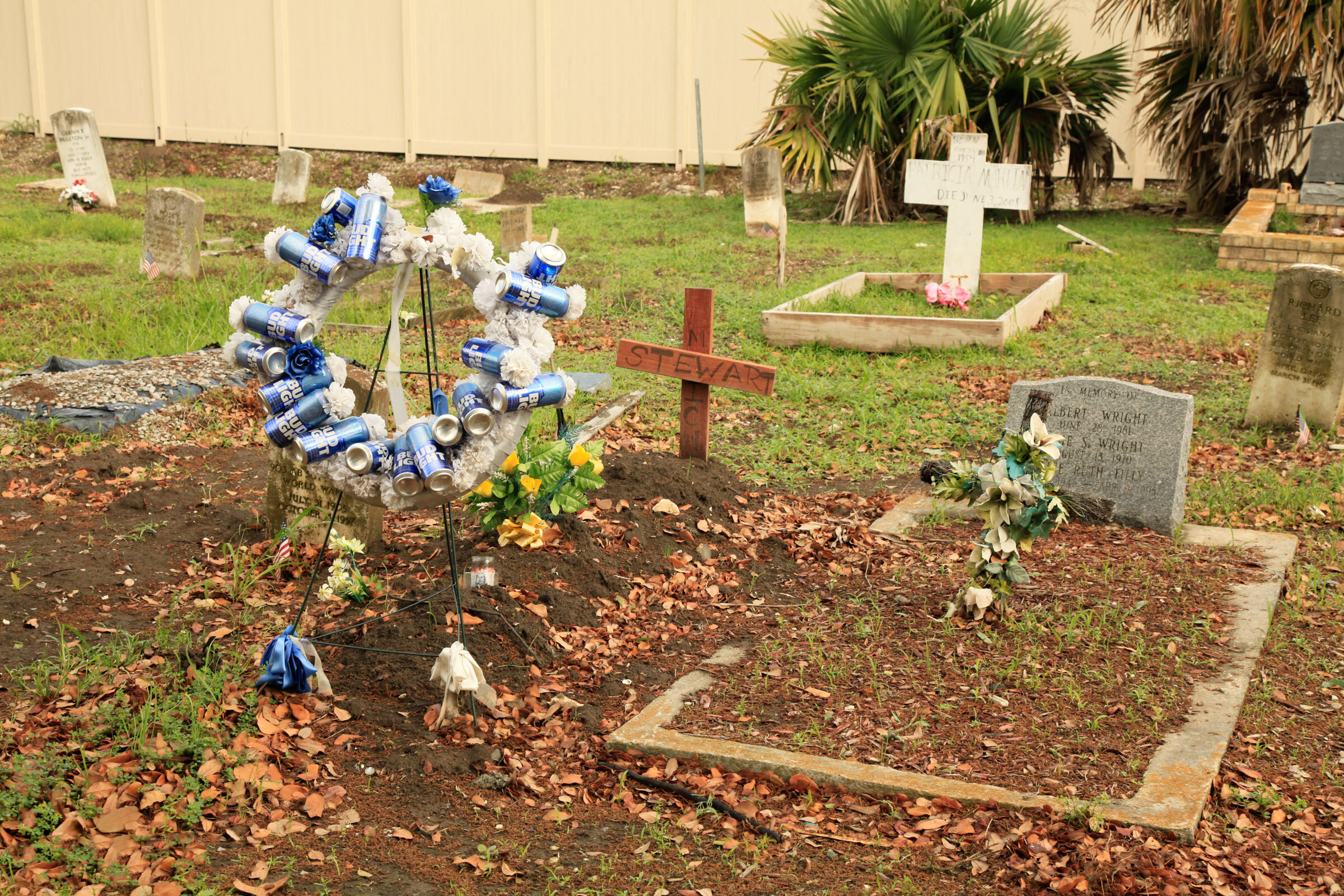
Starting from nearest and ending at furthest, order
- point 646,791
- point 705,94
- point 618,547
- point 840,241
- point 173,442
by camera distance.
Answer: point 646,791
point 618,547
point 173,442
point 840,241
point 705,94

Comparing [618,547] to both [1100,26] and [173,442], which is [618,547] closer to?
[173,442]

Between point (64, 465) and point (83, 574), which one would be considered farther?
point (64, 465)

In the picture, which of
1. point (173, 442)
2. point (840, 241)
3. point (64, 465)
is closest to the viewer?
point (64, 465)

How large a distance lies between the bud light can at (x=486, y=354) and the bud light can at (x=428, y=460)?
26cm

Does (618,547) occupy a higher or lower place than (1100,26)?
lower

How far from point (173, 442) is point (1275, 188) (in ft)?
43.6

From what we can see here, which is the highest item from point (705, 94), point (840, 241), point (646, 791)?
point (705, 94)

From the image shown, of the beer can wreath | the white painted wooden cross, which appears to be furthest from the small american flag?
the beer can wreath

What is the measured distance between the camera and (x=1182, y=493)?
5.21m

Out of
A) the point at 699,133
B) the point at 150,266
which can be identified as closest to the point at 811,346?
the point at 150,266

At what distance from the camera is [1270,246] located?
1109 cm

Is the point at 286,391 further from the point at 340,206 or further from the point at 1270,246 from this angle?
the point at 1270,246

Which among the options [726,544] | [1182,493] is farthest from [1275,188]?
[726,544]

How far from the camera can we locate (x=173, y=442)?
20.7 feet
